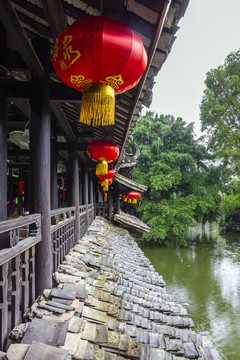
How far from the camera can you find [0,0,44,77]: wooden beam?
2234mm

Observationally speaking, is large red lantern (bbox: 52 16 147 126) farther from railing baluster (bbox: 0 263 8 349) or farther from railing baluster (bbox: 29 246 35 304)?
railing baluster (bbox: 29 246 35 304)

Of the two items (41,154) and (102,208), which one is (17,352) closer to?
(41,154)

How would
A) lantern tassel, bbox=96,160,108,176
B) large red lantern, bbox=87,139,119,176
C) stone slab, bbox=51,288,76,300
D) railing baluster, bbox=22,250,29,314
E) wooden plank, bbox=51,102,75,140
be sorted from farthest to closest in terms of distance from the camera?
lantern tassel, bbox=96,160,108,176 < large red lantern, bbox=87,139,119,176 < wooden plank, bbox=51,102,75,140 < stone slab, bbox=51,288,76,300 < railing baluster, bbox=22,250,29,314

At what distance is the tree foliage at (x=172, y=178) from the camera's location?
18.4 meters

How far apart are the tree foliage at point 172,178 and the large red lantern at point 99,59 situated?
16382mm

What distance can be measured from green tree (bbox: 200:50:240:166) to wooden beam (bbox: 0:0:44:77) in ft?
56.9

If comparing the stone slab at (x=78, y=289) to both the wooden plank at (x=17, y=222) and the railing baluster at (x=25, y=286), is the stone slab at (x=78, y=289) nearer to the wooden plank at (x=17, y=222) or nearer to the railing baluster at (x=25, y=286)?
the railing baluster at (x=25, y=286)

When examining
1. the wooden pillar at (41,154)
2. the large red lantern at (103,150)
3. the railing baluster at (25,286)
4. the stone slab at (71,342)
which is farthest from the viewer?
the large red lantern at (103,150)

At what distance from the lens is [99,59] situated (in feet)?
6.04

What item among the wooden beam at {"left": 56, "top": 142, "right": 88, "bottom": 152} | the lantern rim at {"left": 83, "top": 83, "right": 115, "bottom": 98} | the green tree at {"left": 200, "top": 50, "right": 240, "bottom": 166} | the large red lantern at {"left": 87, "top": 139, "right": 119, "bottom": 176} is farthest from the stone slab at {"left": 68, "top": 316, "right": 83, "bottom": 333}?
the green tree at {"left": 200, "top": 50, "right": 240, "bottom": 166}

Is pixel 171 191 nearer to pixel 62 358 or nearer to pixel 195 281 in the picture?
pixel 195 281

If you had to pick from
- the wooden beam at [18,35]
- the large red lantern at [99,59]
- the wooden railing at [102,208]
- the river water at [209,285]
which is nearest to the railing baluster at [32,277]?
the large red lantern at [99,59]

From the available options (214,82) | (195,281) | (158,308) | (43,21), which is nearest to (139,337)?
(158,308)

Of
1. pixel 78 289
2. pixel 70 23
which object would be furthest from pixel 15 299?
pixel 70 23
